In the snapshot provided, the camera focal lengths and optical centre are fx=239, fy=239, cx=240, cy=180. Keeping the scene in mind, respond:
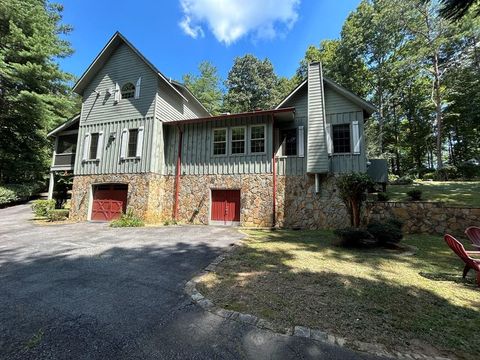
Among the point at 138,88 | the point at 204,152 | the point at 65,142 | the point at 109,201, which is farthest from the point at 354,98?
the point at 65,142

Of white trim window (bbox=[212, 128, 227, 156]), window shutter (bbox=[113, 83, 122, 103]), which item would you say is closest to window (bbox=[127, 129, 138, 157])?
window shutter (bbox=[113, 83, 122, 103])

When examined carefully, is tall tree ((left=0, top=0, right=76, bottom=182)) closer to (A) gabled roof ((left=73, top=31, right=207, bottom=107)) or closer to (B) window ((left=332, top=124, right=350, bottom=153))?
(A) gabled roof ((left=73, top=31, right=207, bottom=107))

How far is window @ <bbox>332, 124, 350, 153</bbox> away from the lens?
11.9m

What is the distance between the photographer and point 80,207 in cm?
1491

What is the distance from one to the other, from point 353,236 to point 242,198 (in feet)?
21.0

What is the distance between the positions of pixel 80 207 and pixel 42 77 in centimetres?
1262

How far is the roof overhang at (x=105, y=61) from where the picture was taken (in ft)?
46.1

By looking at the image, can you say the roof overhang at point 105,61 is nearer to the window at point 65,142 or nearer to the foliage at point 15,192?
the window at point 65,142

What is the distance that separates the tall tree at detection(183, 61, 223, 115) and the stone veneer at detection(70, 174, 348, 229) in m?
20.9

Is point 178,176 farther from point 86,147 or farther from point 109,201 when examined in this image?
point 86,147

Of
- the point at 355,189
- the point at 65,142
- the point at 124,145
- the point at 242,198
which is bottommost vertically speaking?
the point at 242,198

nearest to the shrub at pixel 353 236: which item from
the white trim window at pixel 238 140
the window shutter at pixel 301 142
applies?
the window shutter at pixel 301 142

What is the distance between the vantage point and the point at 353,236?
7.42m

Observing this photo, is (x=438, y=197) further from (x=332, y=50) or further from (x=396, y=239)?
(x=332, y=50)
